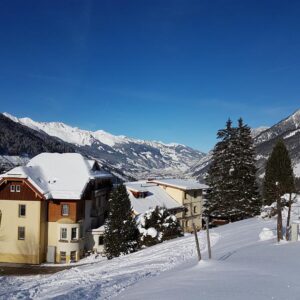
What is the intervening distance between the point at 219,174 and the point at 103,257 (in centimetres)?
1662

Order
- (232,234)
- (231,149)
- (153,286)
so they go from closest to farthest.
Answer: (153,286) < (232,234) < (231,149)

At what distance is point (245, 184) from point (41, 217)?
2363 centimetres

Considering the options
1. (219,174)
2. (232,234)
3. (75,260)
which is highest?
(219,174)

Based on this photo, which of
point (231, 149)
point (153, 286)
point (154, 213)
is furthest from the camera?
point (231, 149)

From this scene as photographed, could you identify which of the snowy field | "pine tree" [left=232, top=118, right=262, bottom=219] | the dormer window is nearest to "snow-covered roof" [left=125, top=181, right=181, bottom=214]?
the dormer window

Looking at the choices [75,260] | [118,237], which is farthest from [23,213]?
[118,237]

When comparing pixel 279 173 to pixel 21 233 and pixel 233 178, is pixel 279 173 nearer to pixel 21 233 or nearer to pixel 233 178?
pixel 233 178

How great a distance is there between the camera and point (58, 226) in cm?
4700

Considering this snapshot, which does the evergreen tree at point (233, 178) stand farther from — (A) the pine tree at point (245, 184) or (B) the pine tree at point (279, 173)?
(B) the pine tree at point (279, 173)

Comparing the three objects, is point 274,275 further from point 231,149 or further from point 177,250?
point 231,149

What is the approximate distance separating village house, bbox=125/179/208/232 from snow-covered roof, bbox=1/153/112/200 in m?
8.34

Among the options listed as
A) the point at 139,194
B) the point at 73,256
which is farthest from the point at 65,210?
the point at 139,194

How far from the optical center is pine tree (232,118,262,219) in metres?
49.2

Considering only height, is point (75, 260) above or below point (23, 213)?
below
